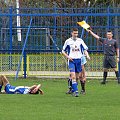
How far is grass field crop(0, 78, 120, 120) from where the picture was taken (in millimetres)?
12203

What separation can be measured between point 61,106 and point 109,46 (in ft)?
26.7

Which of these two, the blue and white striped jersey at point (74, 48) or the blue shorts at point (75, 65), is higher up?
the blue and white striped jersey at point (74, 48)

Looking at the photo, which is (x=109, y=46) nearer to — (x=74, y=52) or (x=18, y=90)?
(x=74, y=52)

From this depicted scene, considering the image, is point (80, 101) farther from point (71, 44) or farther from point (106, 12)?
point (106, 12)

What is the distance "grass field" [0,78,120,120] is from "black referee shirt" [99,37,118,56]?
3410 millimetres

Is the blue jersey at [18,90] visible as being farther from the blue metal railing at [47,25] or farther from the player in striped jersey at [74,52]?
the blue metal railing at [47,25]

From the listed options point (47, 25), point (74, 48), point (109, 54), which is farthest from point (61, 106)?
point (47, 25)

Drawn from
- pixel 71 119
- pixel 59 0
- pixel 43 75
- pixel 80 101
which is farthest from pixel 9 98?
pixel 59 0

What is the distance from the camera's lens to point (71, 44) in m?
16.8

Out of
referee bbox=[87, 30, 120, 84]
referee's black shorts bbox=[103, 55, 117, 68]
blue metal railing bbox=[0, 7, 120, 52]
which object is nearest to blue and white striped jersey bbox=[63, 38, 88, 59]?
referee bbox=[87, 30, 120, 84]

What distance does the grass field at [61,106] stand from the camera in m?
12.2

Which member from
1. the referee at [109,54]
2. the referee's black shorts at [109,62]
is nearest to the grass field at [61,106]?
the referee at [109,54]

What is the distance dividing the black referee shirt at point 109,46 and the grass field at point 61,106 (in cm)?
341

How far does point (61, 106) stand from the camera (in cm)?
1402
